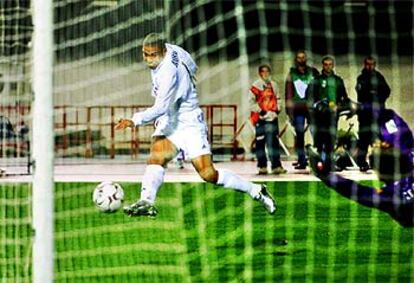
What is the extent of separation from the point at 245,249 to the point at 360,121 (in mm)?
4033

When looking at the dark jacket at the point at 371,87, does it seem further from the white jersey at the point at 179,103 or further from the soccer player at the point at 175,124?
the white jersey at the point at 179,103

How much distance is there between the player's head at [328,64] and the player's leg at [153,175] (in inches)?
74.6

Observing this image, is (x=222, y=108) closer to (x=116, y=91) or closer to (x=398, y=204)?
(x=116, y=91)

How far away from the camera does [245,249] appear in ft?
31.0

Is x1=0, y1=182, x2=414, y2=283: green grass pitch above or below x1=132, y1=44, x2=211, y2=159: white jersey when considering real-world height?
below

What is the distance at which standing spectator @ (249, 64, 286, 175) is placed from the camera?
1469cm

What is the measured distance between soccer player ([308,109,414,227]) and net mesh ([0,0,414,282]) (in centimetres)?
44

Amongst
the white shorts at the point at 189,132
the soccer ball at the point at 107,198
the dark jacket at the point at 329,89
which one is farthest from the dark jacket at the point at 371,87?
the soccer ball at the point at 107,198

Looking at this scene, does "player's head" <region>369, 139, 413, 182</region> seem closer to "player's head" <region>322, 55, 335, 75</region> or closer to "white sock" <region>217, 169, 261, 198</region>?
"white sock" <region>217, 169, 261, 198</region>

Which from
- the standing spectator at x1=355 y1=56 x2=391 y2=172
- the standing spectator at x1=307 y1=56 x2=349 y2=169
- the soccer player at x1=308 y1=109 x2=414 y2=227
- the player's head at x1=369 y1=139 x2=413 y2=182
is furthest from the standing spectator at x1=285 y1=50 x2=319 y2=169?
the soccer player at x1=308 y1=109 x2=414 y2=227

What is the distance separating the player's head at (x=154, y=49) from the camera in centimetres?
996

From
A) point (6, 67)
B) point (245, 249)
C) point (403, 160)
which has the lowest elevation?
point (245, 249)

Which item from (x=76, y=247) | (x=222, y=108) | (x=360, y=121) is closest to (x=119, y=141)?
(x=222, y=108)

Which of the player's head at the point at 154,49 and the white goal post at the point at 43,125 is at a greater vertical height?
the player's head at the point at 154,49
